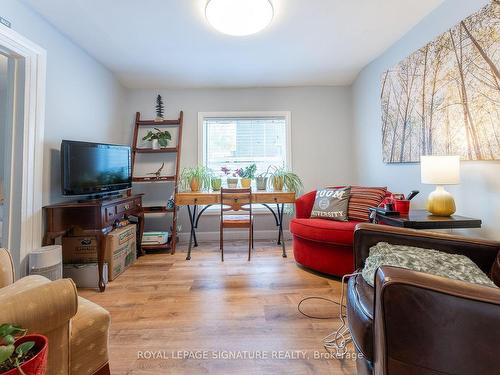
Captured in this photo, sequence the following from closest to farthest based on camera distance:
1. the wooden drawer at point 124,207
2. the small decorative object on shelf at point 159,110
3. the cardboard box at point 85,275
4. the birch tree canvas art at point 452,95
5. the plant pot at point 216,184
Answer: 1. the birch tree canvas art at point 452,95
2. the cardboard box at point 85,275
3. the wooden drawer at point 124,207
4. the plant pot at point 216,184
5. the small decorative object on shelf at point 159,110

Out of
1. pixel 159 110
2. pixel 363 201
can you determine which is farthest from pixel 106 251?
pixel 363 201

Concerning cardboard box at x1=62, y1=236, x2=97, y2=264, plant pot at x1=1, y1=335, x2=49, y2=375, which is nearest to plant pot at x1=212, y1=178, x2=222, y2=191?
cardboard box at x1=62, y1=236, x2=97, y2=264

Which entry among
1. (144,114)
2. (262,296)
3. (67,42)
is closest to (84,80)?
(67,42)

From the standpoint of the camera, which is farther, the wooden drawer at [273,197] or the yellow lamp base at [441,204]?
the wooden drawer at [273,197]

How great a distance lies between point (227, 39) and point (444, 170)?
225 cm

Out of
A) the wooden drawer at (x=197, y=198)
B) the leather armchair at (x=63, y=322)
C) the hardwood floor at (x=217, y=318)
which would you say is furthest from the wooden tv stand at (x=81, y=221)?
the leather armchair at (x=63, y=322)

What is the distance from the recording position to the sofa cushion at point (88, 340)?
99cm

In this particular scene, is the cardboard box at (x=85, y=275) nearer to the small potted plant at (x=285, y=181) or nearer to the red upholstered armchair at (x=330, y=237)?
the red upholstered armchair at (x=330, y=237)

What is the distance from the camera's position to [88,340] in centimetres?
103

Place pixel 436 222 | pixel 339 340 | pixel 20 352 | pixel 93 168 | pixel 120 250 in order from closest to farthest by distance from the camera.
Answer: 1. pixel 20 352
2. pixel 339 340
3. pixel 436 222
4. pixel 93 168
5. pixel 120 250

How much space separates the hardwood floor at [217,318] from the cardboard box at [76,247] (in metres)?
0.33

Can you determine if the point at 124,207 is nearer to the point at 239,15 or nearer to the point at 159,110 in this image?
the point at 159,110

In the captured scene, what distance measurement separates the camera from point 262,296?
2039 millimetres

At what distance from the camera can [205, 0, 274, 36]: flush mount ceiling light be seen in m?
1.86
